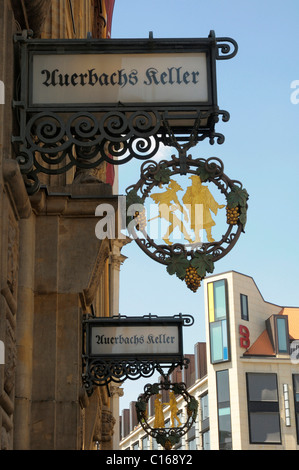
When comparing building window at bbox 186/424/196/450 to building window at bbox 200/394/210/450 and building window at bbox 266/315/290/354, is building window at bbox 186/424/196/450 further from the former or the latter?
building window at bbox 266/315/290/354

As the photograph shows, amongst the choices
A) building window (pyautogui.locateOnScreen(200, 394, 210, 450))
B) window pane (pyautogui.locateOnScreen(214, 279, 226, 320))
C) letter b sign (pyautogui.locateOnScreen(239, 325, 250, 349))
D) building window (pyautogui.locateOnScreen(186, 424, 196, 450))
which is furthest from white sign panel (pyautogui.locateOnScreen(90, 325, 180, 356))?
building window (pyautogui.locateOnScreen(186, 424, 196, 450))

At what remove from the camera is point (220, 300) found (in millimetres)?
68125

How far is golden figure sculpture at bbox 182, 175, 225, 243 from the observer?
7609 mm

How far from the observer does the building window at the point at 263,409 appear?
2566 inches

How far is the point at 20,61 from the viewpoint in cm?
772

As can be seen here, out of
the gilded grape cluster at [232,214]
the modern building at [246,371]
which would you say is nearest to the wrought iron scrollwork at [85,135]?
the gilded grape cluster at [232,214]

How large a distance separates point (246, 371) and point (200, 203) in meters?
59.7

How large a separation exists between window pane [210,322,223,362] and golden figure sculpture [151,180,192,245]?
59.7 m

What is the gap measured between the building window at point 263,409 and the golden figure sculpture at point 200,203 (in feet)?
193

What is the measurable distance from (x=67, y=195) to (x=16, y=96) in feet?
8.68

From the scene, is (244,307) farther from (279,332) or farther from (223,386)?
(223,386)

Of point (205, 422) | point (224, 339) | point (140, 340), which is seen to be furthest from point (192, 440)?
point (140, 340)

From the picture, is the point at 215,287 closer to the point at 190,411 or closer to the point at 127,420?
the point at 127,420
